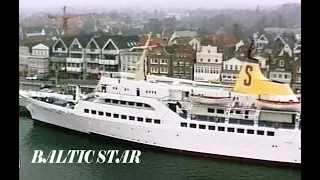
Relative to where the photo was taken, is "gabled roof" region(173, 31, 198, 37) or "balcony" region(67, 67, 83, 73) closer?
"gabled roof" region(173, 31, 198, 37)

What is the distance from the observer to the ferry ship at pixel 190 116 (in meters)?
1.58

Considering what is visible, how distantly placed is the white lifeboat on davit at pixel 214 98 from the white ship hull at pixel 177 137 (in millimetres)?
85

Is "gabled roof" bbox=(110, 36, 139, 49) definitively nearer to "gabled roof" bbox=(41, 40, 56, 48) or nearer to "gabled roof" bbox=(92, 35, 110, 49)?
"gabled roof" bbox=(92, 35, 110, 49)

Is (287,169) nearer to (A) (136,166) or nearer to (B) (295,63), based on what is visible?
(B) (295,63)

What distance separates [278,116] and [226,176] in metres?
0.29

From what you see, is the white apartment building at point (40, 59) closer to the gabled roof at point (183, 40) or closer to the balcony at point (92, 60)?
the balcony at point (92, 60)

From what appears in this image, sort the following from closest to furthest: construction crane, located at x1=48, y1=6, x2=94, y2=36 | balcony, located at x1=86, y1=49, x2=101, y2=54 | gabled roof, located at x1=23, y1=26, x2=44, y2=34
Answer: gabled roof, located at x1=23, y1=26, x2=44, y2=34
construction crane, located at x1=48, y1=6, x2=94, y2=36
balcony, located at x1=86, y1=49, x2=101, y2=54

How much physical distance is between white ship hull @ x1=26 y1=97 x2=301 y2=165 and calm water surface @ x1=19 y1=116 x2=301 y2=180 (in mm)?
37

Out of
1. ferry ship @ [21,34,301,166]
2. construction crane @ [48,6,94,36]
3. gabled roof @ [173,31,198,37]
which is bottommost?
ferry ship @ [21,34,301,166]

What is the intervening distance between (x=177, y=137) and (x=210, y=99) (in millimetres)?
196

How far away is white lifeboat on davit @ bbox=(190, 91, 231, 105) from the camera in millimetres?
1583

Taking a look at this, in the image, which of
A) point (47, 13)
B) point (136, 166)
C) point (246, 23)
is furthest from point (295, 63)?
point (47, 13)

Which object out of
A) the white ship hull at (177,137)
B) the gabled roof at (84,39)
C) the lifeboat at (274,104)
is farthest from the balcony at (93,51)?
the lifeboat at (274,104)

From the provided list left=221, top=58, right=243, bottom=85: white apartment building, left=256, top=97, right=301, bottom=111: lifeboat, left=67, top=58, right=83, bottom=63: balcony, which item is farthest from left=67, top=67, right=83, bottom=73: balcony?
left=256, top=97, right=301, bottom=111: lifeboat
